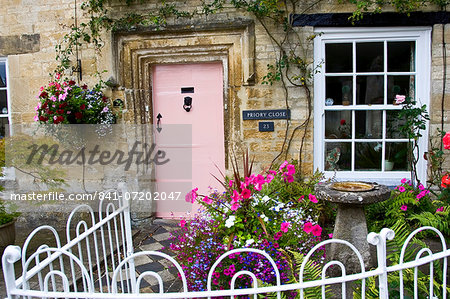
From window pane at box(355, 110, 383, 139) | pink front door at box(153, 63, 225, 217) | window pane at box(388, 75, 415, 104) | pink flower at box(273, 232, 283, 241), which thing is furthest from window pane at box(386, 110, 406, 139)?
pink flower at box(273, 232, 283, 241)

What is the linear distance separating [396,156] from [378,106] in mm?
710

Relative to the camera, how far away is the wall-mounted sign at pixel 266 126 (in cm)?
465

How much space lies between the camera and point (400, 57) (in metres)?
4.59

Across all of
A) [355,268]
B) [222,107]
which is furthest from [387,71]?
[355,268]

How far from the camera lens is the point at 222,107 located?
193 inches

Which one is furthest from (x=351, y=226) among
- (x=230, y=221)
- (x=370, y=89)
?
(x=370, y=89)

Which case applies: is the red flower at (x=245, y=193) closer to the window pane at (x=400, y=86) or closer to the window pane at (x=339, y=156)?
the window pane at (x=339, y=156)

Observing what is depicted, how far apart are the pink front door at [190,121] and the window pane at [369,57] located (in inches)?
73.5

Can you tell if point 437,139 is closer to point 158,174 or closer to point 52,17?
point 158,174

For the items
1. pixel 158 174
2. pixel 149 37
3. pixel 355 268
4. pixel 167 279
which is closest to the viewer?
pixel 355 268

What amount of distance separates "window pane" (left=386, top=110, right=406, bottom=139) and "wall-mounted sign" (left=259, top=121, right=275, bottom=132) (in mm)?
1534

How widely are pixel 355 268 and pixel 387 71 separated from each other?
2.77 m

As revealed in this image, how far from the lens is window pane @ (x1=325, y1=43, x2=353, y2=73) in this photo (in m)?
4.63

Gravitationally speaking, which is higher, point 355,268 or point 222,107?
point 222,107
